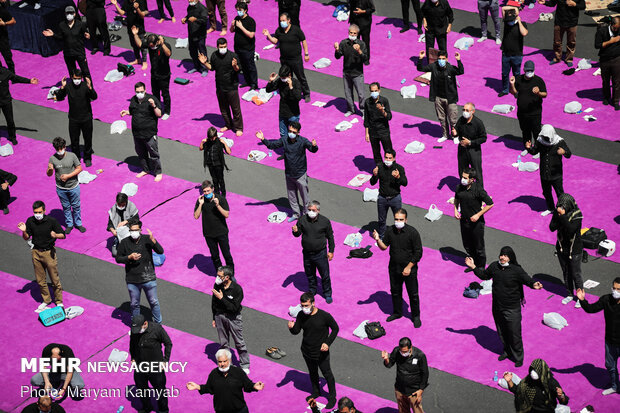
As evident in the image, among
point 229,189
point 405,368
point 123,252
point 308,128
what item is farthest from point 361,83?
point 405,368

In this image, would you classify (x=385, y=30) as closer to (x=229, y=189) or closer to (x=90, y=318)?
(x=229, y=189)

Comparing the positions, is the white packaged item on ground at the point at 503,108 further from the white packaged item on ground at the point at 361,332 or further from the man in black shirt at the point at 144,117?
the white packaged item on ground at the point at 361,332

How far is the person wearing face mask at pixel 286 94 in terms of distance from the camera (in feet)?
72.0

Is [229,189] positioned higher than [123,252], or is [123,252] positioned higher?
[123,252]

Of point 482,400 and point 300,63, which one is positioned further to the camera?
point 300,63

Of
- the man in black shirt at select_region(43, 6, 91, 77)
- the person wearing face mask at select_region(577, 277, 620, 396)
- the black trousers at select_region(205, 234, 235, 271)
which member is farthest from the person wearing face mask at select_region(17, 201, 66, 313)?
the person wearing face mask at select_region(577, 277, 620, 396)

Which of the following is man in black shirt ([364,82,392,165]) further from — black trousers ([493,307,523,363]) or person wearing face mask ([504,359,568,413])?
person wearing face mask ([504,359,568,413])

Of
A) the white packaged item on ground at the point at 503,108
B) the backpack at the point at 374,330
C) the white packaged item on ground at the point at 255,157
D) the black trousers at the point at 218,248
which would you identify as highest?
the black trousers at the point at 218,248

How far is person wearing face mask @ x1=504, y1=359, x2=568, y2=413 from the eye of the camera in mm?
14016

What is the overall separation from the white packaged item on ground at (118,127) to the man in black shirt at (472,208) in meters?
9.20

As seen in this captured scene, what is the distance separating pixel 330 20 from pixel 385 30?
162 centimetres

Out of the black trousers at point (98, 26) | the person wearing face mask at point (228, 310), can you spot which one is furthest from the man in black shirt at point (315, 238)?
the black trousers at point (98, 26)

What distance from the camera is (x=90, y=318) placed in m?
18.3

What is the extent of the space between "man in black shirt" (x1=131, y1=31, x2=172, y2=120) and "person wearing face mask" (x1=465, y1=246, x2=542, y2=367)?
10110 millimetres
